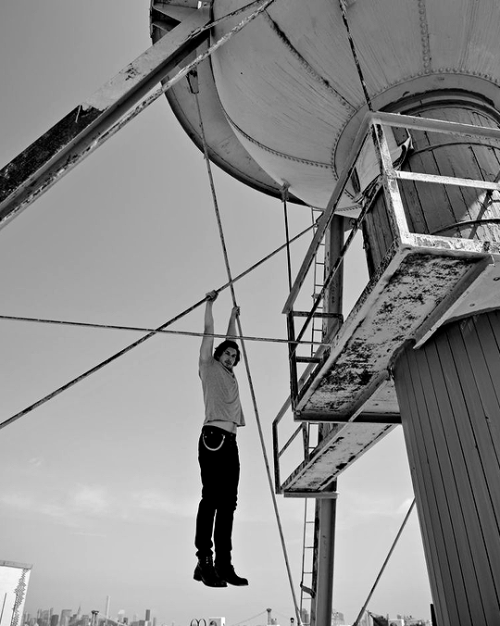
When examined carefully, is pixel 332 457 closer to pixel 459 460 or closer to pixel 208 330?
pixel 208 330

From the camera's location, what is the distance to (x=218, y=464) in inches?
181

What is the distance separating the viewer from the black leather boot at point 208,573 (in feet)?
13.8

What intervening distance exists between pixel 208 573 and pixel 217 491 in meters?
0.64

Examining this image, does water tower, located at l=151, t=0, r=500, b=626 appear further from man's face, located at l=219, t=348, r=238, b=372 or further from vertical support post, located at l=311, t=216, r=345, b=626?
vertical support post, located at l=311, t=216, r=345, b=626

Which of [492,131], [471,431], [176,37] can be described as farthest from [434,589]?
[176,37]

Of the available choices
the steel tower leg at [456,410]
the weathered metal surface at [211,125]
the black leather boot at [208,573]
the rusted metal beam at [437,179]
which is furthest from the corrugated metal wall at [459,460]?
the weathered metal surface at [211,125]

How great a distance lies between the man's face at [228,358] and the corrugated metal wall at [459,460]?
5.82 feet

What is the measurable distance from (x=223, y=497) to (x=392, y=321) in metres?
2.10

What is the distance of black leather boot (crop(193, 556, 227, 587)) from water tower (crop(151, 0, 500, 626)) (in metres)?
1.65

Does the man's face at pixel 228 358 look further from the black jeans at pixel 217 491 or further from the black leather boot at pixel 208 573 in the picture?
the black leather boot at pixel 208 573

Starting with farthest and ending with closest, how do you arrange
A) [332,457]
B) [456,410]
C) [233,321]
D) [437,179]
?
[332,457] < [233,321] < [456,410] < [437,179]

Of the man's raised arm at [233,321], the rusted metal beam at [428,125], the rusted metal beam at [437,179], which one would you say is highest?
the man's raised arm at [233,321]

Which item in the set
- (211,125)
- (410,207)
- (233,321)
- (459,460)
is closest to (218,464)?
(233,321)

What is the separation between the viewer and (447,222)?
4.02m
